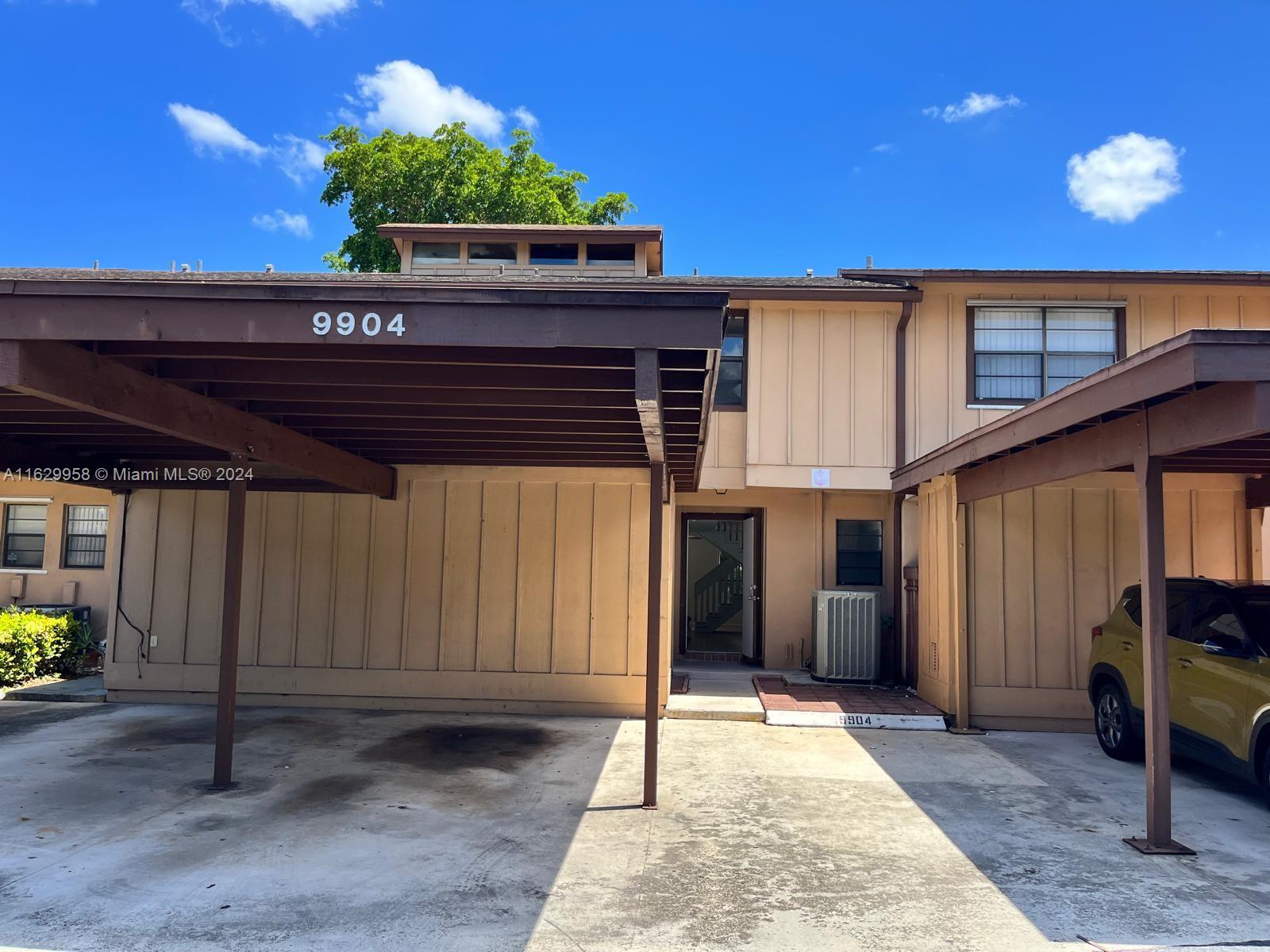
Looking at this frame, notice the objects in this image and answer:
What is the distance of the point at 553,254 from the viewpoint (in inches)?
526

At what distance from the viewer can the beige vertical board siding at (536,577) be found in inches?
369

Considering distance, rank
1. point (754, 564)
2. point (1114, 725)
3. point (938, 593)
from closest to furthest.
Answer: point (1114, 725)
point (938, 593)
point (754, 564)

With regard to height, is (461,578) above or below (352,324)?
below

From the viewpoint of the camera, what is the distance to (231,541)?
6.31m

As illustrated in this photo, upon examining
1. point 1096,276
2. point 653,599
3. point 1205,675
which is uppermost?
point 1096,276

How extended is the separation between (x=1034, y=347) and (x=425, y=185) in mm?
15575

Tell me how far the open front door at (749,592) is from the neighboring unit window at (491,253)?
5.74 meters

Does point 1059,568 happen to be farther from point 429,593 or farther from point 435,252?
point 435,252

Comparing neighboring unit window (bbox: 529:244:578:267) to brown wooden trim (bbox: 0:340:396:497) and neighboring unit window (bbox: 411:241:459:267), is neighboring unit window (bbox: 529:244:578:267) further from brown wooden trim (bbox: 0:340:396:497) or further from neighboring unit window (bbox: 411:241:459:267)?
brown wooden trim (bbox: 0:340:396:497)

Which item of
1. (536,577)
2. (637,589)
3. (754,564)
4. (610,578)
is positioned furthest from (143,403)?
(754,564)

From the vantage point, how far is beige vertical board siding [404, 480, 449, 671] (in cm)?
948

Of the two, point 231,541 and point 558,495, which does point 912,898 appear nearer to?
point 231,541

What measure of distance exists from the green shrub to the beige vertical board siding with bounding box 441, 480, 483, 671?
5738 mm

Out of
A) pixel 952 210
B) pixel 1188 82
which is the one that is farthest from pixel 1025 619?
pixel 952 210
